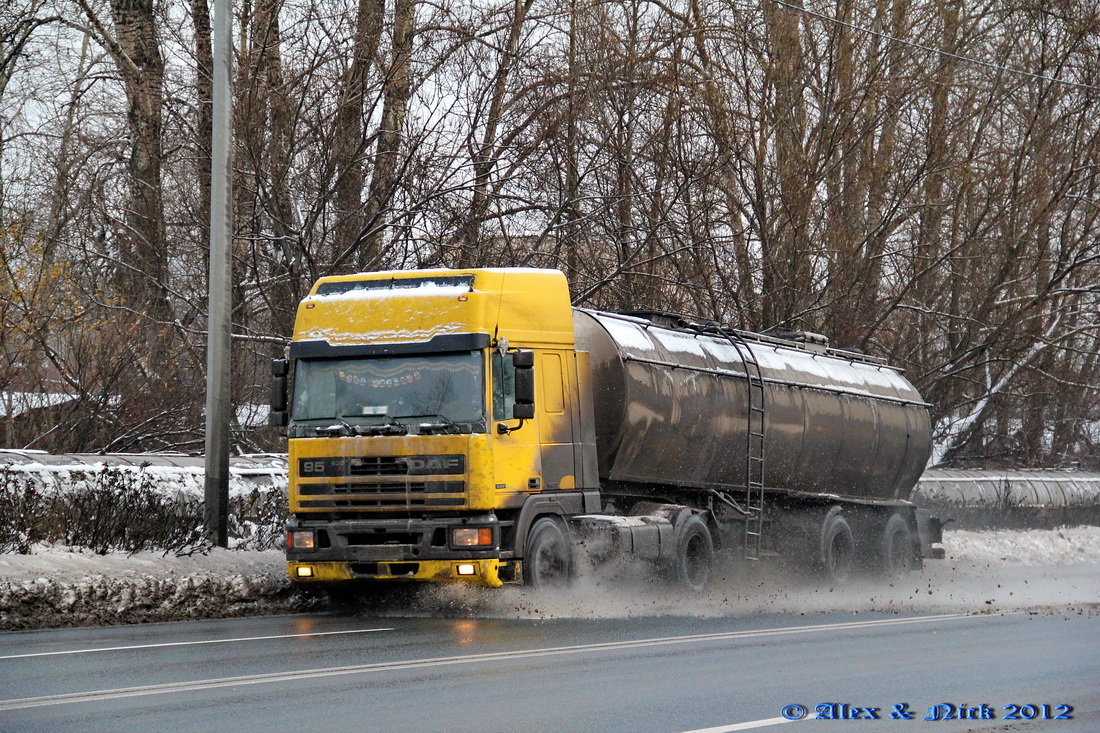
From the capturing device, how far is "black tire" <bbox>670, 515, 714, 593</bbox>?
55.4 ft

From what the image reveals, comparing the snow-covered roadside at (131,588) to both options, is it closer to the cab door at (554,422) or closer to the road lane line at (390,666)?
the cab door at (554,422)

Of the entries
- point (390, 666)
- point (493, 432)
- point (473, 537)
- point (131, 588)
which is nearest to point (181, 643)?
point (390, 666)

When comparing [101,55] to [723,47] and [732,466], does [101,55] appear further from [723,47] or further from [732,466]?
[732,466]

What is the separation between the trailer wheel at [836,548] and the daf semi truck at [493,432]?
10.8 ft

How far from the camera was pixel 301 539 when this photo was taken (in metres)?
14.5

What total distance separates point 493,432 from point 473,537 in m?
1.05

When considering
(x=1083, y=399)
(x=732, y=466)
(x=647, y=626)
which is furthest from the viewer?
(x=1083, y=399)

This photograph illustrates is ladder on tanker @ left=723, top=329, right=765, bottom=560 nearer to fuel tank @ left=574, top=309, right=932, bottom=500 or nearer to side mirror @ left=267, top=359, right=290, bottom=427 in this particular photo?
fuel tank @ left=574, top=309, right=932, bottom=500

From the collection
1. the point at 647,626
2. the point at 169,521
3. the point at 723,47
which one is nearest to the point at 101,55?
the point at 723,47

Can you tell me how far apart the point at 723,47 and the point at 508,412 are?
16.6 meters

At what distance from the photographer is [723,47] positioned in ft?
94.8

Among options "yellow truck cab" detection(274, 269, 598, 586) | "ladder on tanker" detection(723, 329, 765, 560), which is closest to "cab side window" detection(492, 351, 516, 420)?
"yellow truck cab" detection(274, 269, 598, 586)

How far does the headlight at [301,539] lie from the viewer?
47.3 ft

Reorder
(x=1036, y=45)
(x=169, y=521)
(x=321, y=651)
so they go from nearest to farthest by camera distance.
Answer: (x=321, y=651) < (x=169, y=521) < (x=1036, y=45)
